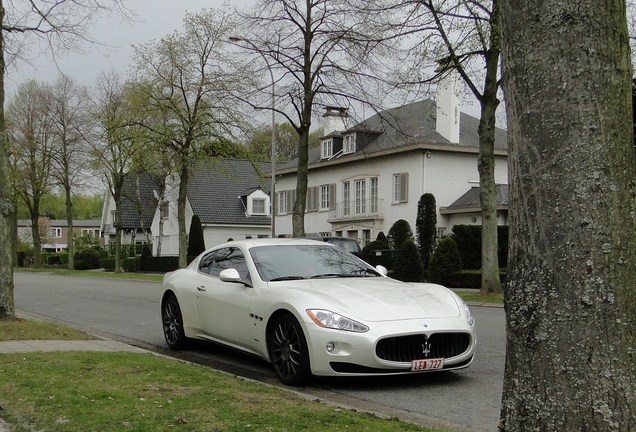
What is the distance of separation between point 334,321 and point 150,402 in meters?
1.88

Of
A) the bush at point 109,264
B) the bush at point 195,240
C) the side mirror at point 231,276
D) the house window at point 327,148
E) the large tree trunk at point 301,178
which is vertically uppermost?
the house window at point 327,148

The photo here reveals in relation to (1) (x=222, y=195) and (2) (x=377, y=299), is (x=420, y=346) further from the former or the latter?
(1) (x=222, y=195)

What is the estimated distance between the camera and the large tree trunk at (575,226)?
2.86 metres

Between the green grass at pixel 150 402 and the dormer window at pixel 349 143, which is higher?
the dormer window at pixel 349 143

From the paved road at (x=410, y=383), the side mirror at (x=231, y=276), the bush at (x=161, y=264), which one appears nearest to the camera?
the paved road at (x=410, y=383)

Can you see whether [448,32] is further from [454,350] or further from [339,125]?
[339,125]

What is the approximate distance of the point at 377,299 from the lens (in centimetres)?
716

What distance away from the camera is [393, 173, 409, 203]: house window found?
40.9 metres

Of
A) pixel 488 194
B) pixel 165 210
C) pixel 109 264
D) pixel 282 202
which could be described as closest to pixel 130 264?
pixel 109 264

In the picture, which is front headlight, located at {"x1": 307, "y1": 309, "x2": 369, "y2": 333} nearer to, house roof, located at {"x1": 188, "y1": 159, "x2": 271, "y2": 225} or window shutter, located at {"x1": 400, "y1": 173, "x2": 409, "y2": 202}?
window shutter, located at {"x1": 400, "y1": 173, "x2": 409, "y2": 202}

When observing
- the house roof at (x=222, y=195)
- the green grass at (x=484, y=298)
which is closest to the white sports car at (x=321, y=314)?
the green grass at (x=484, y=298)

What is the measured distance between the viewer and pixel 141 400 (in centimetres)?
579

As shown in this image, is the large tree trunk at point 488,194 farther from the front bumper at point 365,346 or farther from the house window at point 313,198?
the house window at point 313,198

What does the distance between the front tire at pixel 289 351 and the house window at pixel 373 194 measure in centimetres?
3630
